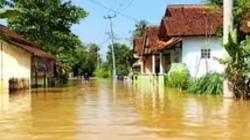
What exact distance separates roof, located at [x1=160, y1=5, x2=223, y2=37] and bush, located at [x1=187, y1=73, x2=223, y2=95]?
32.6ft

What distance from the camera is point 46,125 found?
41.2 ft

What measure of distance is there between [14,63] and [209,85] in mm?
16520

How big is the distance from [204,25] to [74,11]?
16421mm

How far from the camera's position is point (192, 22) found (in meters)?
39.1

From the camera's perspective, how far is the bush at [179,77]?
33.3 metres

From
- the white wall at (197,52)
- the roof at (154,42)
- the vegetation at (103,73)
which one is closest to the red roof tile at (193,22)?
the white wall at (197,52)

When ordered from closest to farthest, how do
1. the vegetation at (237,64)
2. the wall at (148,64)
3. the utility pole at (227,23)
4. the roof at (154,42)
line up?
the vegetation at (237,64)
the utility pole at (227,23)
the roof at (154,42)
the wall at (148,64)

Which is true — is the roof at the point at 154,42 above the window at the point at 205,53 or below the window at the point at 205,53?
above

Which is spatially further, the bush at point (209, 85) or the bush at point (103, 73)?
the bush at point (103, 73)

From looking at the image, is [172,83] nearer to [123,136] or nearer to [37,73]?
[37,73]

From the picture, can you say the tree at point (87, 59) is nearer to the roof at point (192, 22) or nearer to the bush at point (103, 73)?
the bush at point (103, 73)

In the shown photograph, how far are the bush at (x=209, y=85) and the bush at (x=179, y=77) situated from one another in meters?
4.49

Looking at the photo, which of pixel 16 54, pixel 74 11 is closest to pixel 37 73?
pixel 16 54


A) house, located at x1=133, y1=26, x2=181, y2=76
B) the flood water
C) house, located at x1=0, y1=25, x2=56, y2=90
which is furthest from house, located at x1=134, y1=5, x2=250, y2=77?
the flood water
